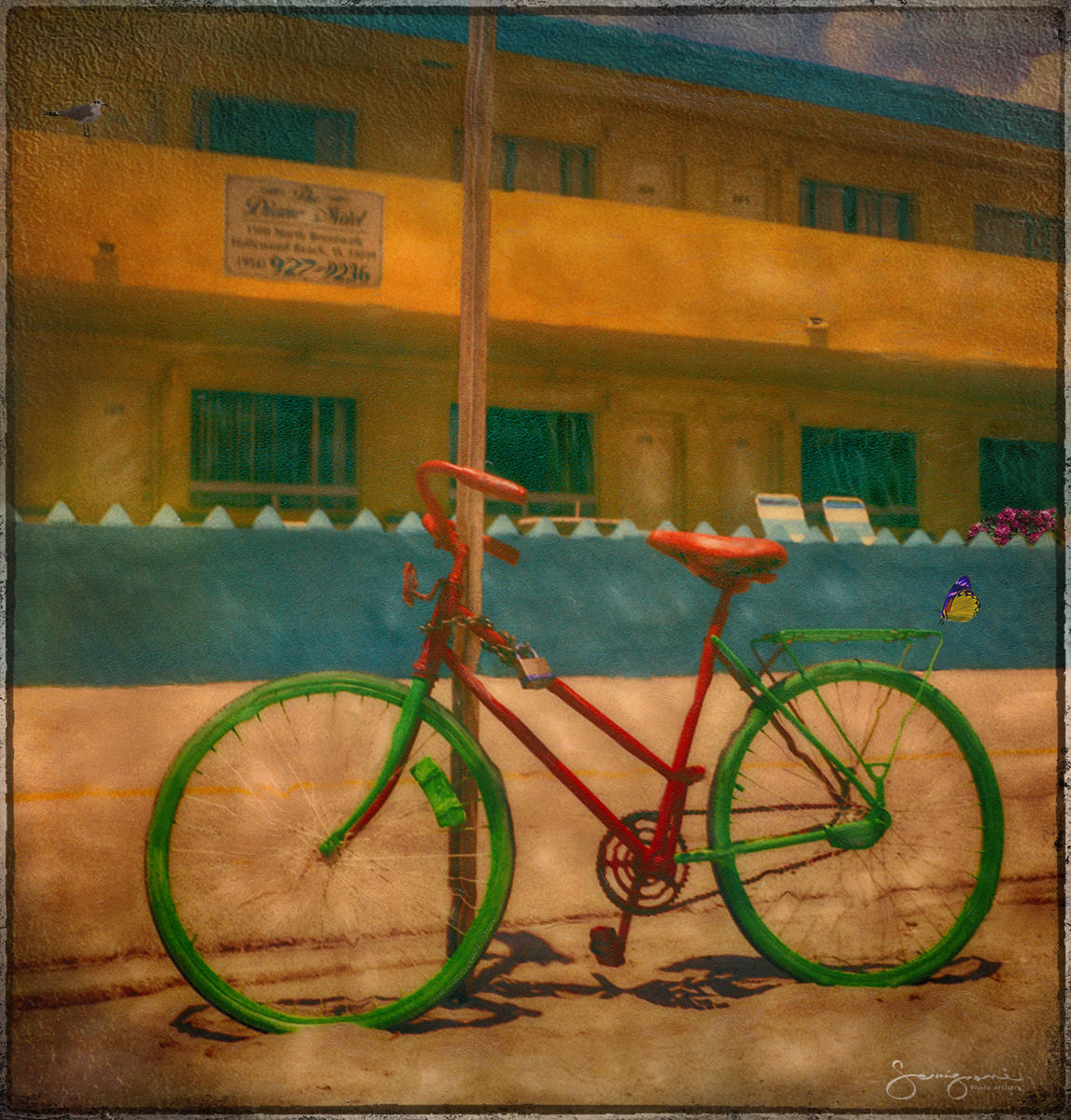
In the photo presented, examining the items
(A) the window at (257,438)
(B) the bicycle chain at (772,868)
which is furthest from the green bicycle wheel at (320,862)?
(A) the window at (257,438)

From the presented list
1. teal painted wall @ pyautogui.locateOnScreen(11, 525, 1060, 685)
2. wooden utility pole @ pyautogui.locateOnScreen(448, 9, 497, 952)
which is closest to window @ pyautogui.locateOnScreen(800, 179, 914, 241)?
teal painted wall @ pyautogui.locateOnScreen(11, 525, 1060, 685)

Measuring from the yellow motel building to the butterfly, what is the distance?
30 cm

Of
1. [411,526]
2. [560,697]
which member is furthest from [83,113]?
[560,697]

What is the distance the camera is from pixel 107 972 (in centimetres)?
238

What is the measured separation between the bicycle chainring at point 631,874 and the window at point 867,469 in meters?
1.43

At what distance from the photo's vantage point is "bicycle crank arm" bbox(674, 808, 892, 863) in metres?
2.31

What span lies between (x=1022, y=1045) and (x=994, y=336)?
2.18 m

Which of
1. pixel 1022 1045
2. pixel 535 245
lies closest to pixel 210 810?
pixel 1022 1045

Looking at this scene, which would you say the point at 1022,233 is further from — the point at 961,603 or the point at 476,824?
the point at 476,824

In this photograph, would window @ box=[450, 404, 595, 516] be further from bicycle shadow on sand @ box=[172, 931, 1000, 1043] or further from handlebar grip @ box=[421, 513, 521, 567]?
bicycle shadow on sand @ box=[172, 931, 1000, 1043]

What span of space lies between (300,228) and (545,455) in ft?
4.46

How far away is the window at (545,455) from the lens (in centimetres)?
289

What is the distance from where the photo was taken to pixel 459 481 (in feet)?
7.75

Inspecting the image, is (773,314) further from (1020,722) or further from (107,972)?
(107,972)
